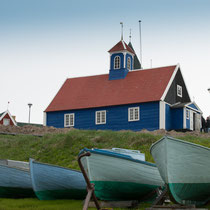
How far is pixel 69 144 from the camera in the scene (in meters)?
26.0

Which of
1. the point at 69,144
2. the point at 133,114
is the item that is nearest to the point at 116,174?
the point at 69,144

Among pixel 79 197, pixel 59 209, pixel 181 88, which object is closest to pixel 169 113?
pixel 181 88

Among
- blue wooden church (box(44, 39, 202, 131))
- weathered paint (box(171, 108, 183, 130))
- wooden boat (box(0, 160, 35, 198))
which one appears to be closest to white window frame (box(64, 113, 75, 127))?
blue wooden church (box(44, 39, 202, 131))

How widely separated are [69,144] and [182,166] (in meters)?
13.6

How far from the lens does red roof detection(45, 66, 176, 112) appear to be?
3794 centimetres

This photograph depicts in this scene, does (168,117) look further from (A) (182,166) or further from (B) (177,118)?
(A) (182,166)

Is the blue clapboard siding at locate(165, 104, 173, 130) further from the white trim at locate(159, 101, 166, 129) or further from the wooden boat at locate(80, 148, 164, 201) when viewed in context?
the wooden boat at locate(80, 148, 164, 201)

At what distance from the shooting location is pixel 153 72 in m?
40.3

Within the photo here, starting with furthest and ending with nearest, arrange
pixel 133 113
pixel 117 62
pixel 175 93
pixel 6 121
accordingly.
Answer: pixel 6 121 < pixel 117 62 < pixel 175 93 < pixel 133 113

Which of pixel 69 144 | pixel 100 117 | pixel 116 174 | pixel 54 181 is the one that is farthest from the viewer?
pixel 100 117

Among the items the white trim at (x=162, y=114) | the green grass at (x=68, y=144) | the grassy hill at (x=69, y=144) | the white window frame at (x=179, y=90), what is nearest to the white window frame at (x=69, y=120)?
the white trim at (x=162, y=114)

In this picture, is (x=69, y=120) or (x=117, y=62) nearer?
(x=69, y=120)

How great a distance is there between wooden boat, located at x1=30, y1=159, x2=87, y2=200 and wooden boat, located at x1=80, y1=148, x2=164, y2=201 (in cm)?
143

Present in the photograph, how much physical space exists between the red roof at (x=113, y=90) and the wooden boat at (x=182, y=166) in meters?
23.3
